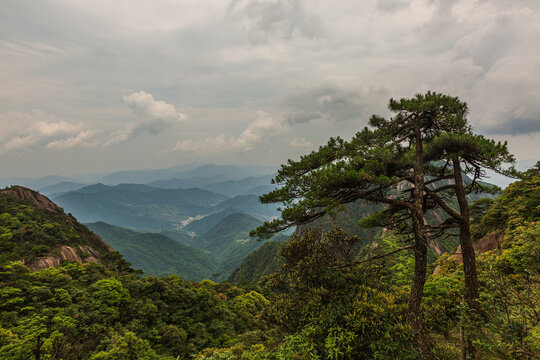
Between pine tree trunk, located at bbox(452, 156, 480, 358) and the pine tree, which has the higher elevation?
the pine tree

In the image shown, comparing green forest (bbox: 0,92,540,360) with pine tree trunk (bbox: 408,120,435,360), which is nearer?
pine tree trunk (bbox: 408,120,435,360)

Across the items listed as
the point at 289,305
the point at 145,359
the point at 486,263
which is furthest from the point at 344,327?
the point at 145,359

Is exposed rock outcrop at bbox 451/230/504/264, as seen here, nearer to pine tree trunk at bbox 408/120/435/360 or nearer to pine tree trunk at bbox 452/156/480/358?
pine tree trunk at bbox 452/156/480/358

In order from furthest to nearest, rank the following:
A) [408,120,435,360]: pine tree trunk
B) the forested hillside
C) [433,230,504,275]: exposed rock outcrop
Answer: [433,230,504,275]: exposed rock outcrop
the forested hillside
[408,120,435,360]: pine tree trunk

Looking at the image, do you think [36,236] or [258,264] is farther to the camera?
[258,264]


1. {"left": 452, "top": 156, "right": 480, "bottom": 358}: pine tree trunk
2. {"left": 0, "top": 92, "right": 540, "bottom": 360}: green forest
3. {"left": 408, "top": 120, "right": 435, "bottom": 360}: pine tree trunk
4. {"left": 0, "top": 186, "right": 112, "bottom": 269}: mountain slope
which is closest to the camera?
{"left": 408, "top": 120, "right": 435, "bottom": 360}: pine tree trunk

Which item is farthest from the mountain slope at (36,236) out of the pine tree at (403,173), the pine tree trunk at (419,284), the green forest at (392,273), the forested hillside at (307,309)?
the pine tree trunk at (419,284)

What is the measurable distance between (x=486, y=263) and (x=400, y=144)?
891 cm

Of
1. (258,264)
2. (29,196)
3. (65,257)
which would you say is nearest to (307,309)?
(65,257)

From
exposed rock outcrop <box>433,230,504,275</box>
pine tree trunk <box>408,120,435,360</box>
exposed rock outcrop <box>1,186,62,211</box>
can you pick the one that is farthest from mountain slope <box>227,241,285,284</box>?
pine tree trunk <box>408,120,435,360</box>

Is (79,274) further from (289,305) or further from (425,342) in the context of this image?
(425,342)

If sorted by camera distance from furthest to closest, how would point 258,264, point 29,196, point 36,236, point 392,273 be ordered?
1. point 258,264
2. point 29,196
3. point 36,236
4. point 392,273

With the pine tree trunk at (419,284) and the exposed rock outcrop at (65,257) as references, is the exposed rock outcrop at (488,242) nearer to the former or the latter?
the pine tree trunk at (419,284)

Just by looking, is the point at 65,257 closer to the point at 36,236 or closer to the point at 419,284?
the point at 36,236
